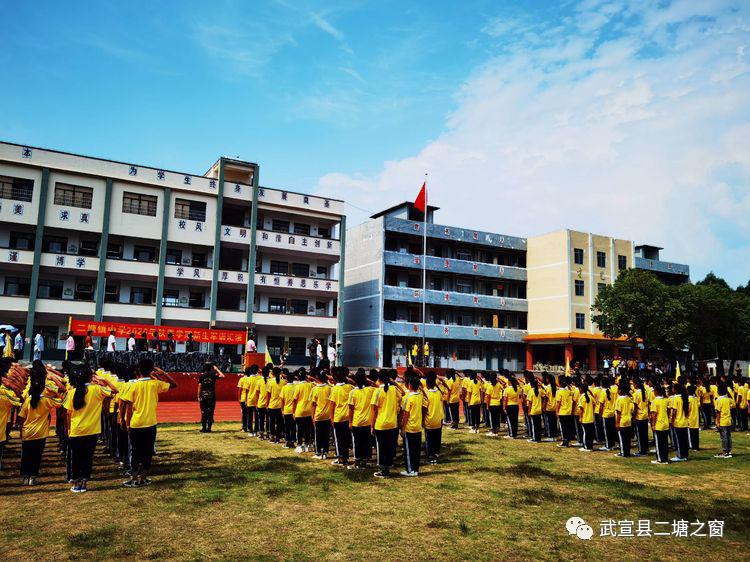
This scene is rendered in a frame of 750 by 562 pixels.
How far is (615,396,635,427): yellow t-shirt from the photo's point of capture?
1197 centimetres

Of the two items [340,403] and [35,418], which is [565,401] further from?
[35,418]

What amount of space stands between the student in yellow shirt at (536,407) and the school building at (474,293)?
24597 mm

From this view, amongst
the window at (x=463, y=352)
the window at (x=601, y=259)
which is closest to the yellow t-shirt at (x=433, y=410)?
the window at (x=463, y=352)

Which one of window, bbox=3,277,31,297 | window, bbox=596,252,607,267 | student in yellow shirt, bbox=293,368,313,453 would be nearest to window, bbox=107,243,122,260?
window, bbox=3,277,31,297

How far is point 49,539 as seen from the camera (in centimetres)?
619

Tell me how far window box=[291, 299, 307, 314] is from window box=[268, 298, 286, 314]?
72 centimetres

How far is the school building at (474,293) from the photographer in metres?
41.2

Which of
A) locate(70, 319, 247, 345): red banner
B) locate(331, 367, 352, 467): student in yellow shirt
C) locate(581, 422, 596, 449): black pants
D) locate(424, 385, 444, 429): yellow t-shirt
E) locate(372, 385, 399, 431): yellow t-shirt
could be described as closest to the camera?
locate(372, 385, 399, 431): yellow t-shirt

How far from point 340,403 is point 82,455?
4.44m

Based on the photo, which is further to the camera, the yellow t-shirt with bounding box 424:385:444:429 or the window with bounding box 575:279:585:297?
the window with bounding box 575:279:585:297

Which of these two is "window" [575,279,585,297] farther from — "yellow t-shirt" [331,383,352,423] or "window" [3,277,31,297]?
"window" [3,277,31,297]

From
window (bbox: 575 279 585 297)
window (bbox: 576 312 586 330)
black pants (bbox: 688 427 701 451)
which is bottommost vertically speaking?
black pants (bbox: 688 427 701 451)

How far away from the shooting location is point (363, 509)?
7.56 m

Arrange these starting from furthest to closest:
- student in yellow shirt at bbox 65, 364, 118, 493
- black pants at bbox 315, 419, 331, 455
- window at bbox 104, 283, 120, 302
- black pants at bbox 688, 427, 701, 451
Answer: window at bbox 104, 283, 120, 302 < black pants at bbox 688, 427, 701, 451 < black pants at bbox 315, 419, 331, 455 < student in yellow shirt at bbox 65, 364, 118, 493
